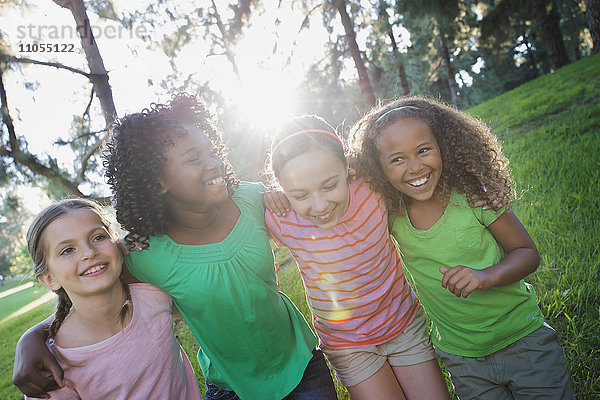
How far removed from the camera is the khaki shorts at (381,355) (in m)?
2.02

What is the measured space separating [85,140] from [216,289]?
157 inches

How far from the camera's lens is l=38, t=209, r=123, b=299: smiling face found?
68.4 inches

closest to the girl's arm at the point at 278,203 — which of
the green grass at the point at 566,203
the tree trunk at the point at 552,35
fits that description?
the green grass at the point at 566,203

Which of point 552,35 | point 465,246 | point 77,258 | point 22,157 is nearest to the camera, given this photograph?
point 77,258

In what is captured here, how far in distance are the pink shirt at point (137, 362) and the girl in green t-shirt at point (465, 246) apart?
1.33 m

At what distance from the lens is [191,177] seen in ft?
6.45

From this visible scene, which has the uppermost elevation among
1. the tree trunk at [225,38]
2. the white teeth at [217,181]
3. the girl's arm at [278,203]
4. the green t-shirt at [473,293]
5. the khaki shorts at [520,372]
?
the tree trunk at [225,38]

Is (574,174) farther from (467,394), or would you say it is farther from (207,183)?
(207,183)

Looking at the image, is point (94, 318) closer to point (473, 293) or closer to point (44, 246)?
point (44, 246)

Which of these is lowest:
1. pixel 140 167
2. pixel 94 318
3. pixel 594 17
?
pixel 94 318

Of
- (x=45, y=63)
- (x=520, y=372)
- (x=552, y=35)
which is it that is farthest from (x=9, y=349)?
(x=552, y=35)

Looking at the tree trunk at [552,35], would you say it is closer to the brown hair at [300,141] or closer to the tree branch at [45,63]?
the tree branch at [45,63]

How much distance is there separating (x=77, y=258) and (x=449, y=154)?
1916mm

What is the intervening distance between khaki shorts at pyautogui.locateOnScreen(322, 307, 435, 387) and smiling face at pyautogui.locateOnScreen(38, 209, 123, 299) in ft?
4.11
